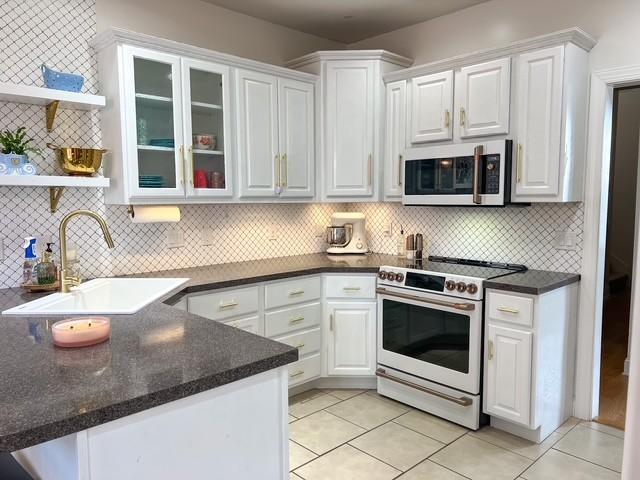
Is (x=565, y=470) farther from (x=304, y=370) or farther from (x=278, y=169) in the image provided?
(x=278, y=169)

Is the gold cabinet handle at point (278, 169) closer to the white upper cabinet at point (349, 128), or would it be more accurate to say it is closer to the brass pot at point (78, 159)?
the white upper cabinet at point (349, 128)

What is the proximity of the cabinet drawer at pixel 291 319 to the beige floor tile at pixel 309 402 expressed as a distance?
1.61 ft

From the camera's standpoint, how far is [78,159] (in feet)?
8.38

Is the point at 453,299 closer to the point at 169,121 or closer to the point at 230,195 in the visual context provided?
the point at 230,195

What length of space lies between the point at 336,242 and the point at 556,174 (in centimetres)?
170

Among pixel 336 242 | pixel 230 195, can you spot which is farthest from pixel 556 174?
pixel 230 195

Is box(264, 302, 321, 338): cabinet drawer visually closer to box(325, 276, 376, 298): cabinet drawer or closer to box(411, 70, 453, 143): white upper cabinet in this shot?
box(325, 276, 376, 298): cabinet drawer

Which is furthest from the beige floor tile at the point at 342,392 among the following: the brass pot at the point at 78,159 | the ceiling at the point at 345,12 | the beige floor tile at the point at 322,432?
the ceiling at the point at 345,12

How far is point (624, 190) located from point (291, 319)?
484cm

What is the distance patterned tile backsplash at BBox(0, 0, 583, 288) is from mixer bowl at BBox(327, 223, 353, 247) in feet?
0.67

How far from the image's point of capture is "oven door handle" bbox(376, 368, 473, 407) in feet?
9.19

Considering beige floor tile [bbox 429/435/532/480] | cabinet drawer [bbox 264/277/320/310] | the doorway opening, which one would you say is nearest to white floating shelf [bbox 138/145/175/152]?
cabinet drawer [bbox 264/277/320/310]

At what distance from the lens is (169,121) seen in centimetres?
279

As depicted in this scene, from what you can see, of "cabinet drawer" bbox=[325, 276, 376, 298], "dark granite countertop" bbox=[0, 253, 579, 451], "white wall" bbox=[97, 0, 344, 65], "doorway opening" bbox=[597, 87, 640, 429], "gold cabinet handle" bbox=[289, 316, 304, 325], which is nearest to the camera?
"dark granite countertop" bbox=[0, 253, 579, 451]
